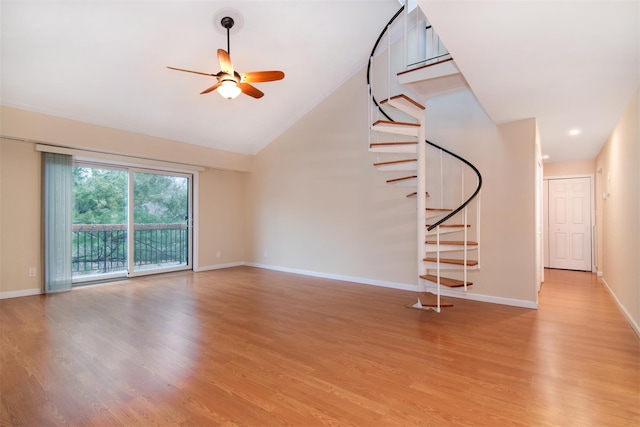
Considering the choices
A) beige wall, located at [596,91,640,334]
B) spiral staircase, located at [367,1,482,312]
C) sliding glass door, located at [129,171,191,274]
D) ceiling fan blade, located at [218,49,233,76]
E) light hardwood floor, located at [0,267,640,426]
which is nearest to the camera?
light hardwood floor, located at [0,267,640,426]

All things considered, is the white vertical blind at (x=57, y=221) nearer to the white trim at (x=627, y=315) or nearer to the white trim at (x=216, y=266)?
the white trim at (x=216, y=266)

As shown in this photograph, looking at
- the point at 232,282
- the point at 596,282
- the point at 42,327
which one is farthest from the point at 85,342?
the point at 596,282

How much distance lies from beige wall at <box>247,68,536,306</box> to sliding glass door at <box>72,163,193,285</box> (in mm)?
1546

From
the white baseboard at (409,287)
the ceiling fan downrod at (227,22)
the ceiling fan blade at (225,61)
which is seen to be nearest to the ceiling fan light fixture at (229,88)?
the ceiling fan blade at (225,61)

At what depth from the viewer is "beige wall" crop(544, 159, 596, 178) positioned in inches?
252

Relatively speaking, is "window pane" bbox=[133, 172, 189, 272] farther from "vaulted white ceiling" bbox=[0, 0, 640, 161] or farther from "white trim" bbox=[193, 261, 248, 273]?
"vaulted white ceiling" bbox=[0, 0, 640, 161]

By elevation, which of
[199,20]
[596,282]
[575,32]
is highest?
[199,20]

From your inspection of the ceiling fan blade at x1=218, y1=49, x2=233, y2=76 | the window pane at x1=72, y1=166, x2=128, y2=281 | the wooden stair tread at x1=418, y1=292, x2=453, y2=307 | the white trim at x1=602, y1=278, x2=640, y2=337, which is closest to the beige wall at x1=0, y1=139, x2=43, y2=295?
the window pane at x1=72, y1=166, x2=128, y2=281

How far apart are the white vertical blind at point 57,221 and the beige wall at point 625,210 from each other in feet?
23.4

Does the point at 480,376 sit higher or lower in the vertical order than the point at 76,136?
lower

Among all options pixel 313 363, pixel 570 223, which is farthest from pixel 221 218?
pixel 570 223

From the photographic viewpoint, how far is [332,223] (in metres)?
5.59

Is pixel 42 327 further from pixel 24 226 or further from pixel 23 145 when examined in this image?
pixel 23 145

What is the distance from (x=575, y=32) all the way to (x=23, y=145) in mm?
6351
